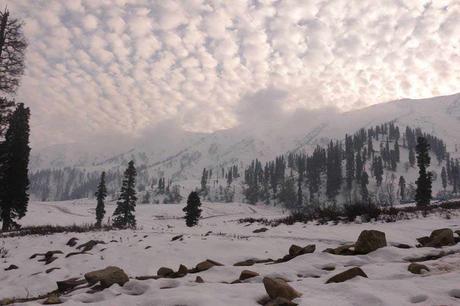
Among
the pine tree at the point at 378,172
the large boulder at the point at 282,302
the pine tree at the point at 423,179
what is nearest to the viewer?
the large boulder at the point at 282,302

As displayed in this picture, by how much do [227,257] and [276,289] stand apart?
741cm

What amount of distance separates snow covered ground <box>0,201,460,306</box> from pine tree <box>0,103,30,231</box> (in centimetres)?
Result: 1486

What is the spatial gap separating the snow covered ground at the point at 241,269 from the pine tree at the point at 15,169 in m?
14.9

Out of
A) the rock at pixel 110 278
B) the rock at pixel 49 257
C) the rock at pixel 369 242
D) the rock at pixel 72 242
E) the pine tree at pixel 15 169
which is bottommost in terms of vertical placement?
the rock at pixel 49 257

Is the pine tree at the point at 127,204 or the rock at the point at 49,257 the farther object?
the pine tree at the point at 127,204

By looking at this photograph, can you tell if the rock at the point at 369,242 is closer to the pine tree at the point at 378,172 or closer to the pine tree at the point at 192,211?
the pine tree at the point at 192,211

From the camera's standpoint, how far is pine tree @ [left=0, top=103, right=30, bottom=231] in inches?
1318

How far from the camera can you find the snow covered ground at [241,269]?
20.2 ft

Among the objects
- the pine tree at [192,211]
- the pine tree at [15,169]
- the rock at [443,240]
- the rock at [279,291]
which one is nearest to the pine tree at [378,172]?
the pine tree at [192,211]

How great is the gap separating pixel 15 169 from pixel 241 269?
108ft

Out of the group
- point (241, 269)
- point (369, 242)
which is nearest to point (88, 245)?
point (241, 269)

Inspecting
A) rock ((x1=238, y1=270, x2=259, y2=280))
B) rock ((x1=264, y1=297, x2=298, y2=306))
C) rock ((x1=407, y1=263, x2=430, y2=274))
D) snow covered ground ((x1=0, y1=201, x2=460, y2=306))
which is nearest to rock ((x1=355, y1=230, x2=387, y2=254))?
snow covered ground ((x1=0, y1=201, x2=460, y2=306))

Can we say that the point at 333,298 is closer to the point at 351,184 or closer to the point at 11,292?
the point at 11,292

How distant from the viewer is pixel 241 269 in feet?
31.3
